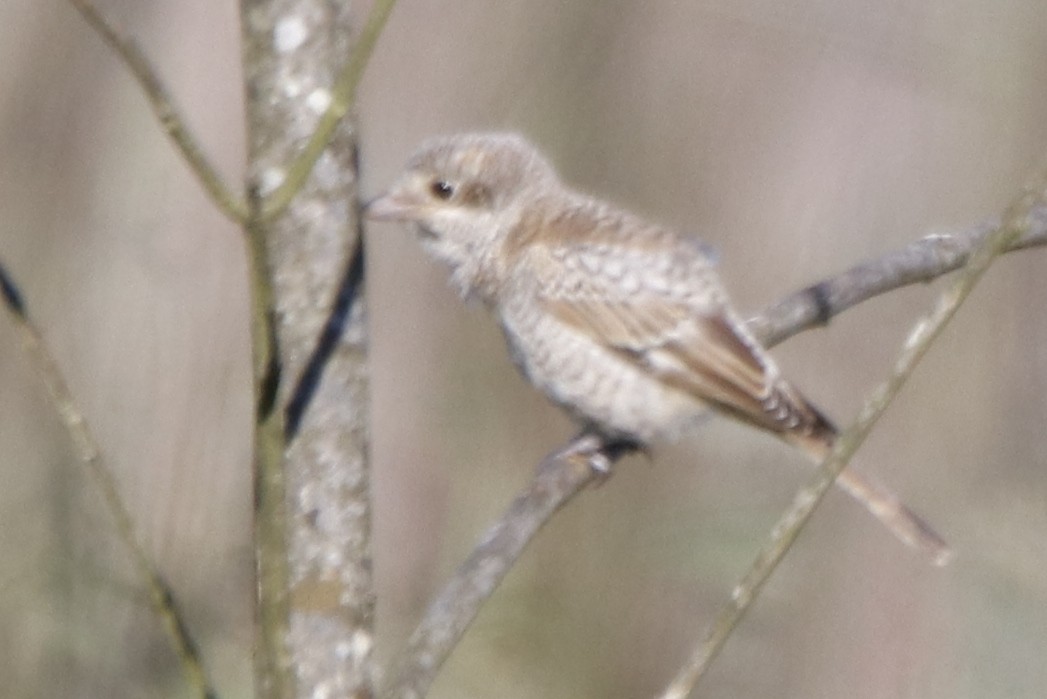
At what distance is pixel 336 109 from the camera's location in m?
2.07

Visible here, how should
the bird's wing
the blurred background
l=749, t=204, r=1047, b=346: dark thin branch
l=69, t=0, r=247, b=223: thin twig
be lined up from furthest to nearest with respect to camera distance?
1. the blurred background
2. the bird's wing
3. l=749, t=204, r=1047, b=346: dark thin branch
4. l=69, t=0, r=247, b=223: thin twig

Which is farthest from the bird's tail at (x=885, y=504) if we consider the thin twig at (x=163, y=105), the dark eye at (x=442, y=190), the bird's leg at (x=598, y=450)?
the thin twig at (x=163, y=105)

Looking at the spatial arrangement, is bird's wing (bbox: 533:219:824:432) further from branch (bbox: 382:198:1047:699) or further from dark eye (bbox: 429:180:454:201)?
dark eye (bbox: 429:180:454:201)

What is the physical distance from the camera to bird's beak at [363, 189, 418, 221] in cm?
382

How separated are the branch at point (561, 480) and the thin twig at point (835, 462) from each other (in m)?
0.05

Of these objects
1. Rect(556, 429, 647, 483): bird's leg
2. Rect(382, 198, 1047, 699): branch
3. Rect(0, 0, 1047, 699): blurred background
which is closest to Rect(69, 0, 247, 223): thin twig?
Rect(382, 198, 1047, 699): branch

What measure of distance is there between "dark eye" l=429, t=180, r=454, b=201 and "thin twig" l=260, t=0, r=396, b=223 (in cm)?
187

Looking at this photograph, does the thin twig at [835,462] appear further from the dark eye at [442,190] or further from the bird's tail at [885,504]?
the dark eye at [442,190]

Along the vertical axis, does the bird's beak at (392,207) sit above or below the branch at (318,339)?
below

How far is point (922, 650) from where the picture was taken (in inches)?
209

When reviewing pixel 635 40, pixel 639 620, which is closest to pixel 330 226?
pixel 639 620

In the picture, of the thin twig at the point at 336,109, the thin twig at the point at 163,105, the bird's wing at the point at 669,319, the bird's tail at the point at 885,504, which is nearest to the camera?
the thin twig at the point at 163,105

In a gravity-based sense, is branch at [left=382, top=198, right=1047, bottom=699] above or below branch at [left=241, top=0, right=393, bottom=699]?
below

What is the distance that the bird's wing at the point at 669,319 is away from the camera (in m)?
3.78
